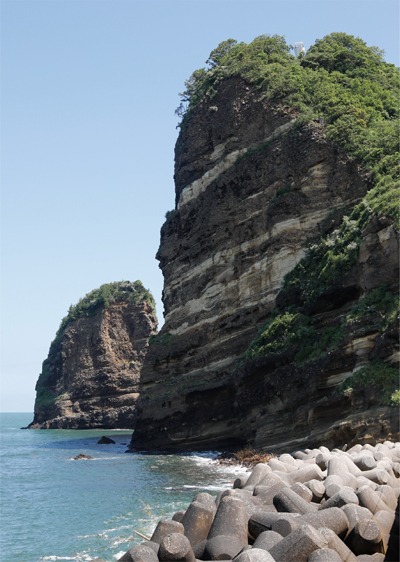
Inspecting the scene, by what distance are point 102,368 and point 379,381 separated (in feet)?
219

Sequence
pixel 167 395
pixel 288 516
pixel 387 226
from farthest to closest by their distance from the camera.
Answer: pixel 167 395 < pixel 387 226 < pixel 288 516

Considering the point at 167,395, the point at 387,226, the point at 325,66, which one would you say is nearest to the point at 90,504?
Result: the point at 387,226

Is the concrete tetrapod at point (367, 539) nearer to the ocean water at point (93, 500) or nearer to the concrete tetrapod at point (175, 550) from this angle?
the concrete tetrapod at point (175, 550)

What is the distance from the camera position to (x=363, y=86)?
39.8 meters

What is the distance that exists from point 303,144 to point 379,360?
1846 cm

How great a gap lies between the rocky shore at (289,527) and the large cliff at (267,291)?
417 inches

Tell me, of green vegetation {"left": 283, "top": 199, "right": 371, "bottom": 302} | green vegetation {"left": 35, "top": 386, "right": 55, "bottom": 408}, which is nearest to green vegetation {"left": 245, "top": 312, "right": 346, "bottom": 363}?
green vegetation {"left": 283, "top": 199, "right": 371, "bottom": 302}

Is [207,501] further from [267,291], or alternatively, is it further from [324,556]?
[267,291]

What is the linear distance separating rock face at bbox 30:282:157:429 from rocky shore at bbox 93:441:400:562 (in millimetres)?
70253

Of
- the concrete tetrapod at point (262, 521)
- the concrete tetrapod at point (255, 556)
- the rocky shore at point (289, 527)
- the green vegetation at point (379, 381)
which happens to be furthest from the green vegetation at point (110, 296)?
the concrete tetrapod at point (255, 556)

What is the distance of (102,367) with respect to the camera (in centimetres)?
8181

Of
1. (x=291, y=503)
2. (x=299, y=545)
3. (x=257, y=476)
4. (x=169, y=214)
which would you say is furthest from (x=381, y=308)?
(x=169, y=214)

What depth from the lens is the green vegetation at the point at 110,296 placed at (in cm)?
8556

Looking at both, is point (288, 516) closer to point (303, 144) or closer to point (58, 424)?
point (303, 144)
